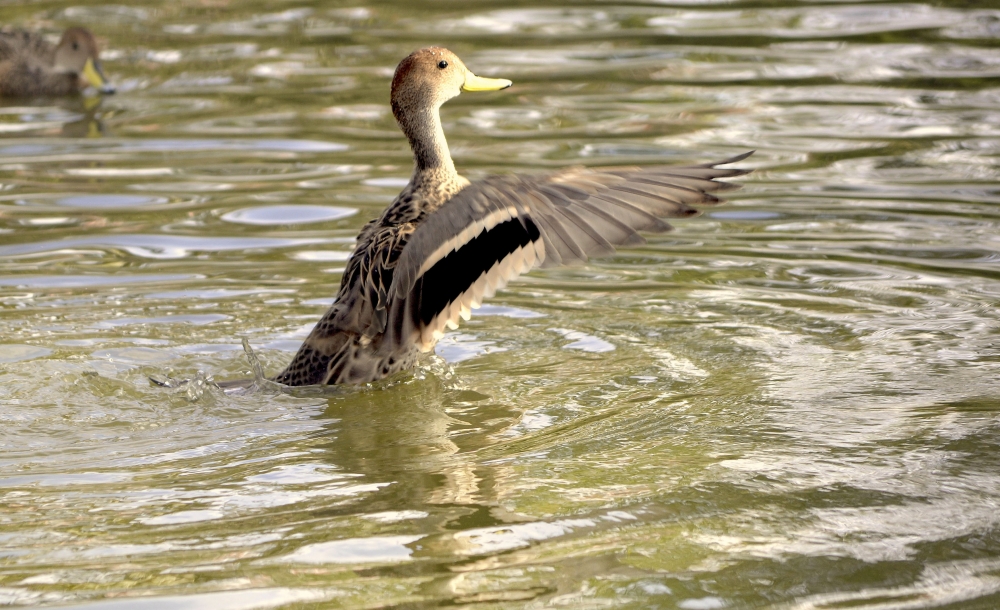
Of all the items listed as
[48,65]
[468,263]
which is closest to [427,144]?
[468,263]

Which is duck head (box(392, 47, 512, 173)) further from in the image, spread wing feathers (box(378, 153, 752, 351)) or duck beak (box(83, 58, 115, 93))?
duck beak (box(83, 58, 115, 93))

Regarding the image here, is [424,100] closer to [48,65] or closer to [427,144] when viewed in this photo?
[427,144]

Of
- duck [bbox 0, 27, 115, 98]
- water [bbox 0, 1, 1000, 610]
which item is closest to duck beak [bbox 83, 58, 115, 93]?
duck [bbox 0, 27, 115, 98]

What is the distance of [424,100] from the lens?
238 inches

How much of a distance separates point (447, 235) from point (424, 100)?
1326mm

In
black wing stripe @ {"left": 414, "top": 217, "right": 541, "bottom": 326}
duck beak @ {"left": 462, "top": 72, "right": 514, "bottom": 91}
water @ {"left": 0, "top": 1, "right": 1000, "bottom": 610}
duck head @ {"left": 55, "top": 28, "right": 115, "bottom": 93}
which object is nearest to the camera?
water @ {"left": 0, "top": 1, "right": 1000, "bottom": 610}

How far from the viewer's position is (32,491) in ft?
14.1

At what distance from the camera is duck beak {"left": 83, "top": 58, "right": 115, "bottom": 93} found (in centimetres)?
1147

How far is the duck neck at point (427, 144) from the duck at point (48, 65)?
628cm

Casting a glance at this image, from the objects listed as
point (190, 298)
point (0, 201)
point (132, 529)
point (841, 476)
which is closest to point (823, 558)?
point (841, 476)

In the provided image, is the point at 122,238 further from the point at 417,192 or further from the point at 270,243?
the point at 417,192

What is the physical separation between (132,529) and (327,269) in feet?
11.6

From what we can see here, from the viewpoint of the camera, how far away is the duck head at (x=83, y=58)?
37.6 ft

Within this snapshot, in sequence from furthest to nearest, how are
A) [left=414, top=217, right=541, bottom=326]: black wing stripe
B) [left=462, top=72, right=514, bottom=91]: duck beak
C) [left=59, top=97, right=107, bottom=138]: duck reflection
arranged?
[left=59, top=97, right=107, bottom=138]: duck reflection < [left=462, top=72, right=514, bottom=91]: duck beak < [left=414, top=217, right=541, bottom=326]: black wing stripe
